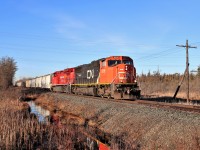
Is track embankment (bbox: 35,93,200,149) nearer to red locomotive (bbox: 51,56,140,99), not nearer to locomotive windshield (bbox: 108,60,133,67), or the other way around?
red locomotive (bbox: 51,56,140,99)

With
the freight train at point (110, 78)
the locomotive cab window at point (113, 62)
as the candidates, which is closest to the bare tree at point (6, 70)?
the freight train at point (110, 78)

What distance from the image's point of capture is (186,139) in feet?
30.9

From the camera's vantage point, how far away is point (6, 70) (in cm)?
7181

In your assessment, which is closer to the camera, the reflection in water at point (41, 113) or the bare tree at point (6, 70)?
the reflection in water at point (41, 113)

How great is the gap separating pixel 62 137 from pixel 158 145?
Result: 442cm

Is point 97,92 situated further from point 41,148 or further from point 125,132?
point 41,148

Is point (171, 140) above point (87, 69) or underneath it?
underneath

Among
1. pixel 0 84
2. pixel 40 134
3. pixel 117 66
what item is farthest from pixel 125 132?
pixel 0 84

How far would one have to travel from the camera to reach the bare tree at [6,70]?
66931mm

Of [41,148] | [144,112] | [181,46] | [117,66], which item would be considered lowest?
[41,148]

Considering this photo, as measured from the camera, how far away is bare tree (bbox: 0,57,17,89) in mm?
66931

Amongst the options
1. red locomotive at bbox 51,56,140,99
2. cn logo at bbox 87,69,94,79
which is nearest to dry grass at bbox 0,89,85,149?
red locomotive at bbox 51,56,140,99

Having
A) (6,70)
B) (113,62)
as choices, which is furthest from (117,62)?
(6,70)

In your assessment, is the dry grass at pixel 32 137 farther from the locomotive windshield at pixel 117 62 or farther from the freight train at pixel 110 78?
the locomotive windshield at pixel 117 62
